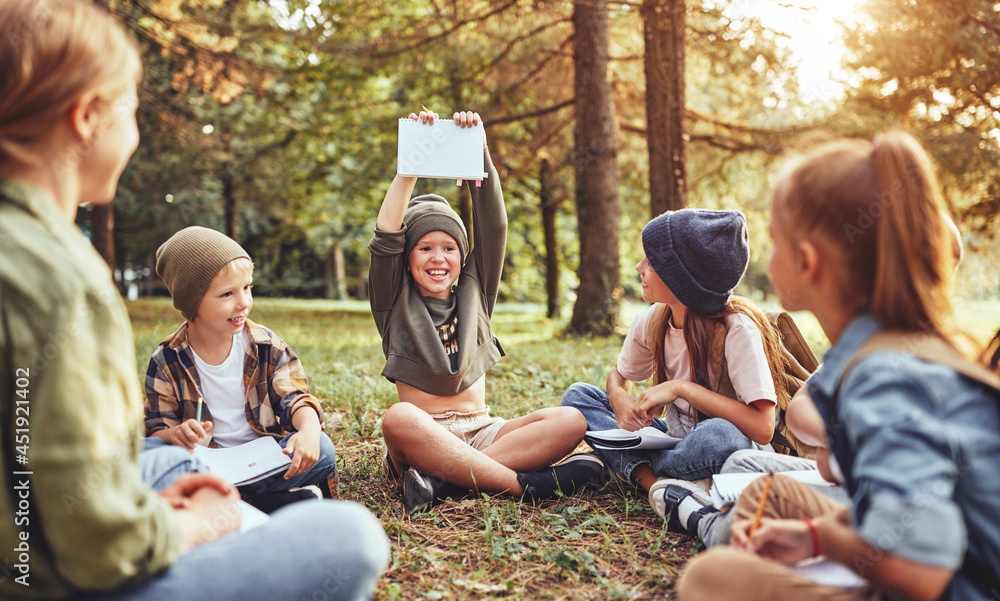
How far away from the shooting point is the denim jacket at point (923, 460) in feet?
3.42

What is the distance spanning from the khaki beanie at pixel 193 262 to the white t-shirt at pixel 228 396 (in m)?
0.22

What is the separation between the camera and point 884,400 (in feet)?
3.65

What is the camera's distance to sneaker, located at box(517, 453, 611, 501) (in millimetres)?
2613

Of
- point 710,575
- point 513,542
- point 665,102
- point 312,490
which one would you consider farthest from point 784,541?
point 665,102

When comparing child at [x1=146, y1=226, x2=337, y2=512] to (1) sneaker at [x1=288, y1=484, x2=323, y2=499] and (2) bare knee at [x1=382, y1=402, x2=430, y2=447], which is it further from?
(2) bare knee at [x1=382, y1=402, x2=430, y2=447]

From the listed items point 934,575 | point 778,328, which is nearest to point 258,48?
point 778,328

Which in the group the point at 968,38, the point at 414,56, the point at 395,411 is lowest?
the point at 395,411

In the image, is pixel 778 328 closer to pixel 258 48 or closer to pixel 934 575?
pixel 934 575

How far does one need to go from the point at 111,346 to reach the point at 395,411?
1.54m

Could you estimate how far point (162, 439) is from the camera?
225 cm

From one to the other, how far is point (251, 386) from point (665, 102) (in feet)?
19.4

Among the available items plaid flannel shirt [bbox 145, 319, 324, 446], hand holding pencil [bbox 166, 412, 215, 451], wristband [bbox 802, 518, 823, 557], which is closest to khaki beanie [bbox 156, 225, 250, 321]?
plaid flannel shirt [bbox 145, 319, 324, 446]

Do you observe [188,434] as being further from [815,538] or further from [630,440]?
[815,538]

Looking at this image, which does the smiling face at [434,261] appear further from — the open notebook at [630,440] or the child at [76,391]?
the child at [76,391]
